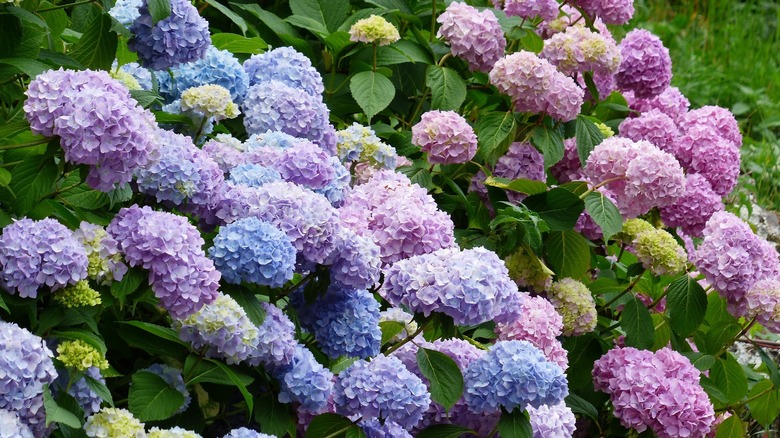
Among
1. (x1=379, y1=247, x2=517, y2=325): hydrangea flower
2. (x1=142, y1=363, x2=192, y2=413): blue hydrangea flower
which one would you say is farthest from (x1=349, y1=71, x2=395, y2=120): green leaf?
(x1=142, y1=363, x2=192, y2=413): blue hydrangea flower

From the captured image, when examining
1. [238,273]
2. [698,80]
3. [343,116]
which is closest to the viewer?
[238,273]

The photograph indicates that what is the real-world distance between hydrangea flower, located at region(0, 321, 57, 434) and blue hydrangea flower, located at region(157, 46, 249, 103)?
1046 millimetres

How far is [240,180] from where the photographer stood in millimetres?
2219

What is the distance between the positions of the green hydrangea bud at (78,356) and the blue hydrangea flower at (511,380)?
0.79 m

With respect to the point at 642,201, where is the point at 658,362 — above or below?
below

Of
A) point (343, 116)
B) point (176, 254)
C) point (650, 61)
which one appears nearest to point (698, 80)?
point (650, 61)

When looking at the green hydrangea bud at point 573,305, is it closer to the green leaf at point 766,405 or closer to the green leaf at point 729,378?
the green leaf at point 729,378

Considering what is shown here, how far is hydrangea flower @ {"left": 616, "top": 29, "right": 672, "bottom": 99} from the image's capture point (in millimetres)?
3516

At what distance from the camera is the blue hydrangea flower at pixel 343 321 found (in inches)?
86.9

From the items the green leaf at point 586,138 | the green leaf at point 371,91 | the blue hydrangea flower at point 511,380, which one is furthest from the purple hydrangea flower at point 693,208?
the blue hydrangea flower at point 511,380

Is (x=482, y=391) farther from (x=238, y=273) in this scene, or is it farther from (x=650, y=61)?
(x=650, y=61)

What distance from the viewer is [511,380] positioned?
2.19m

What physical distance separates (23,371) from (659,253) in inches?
66.9

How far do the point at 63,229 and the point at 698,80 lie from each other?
181 inches
